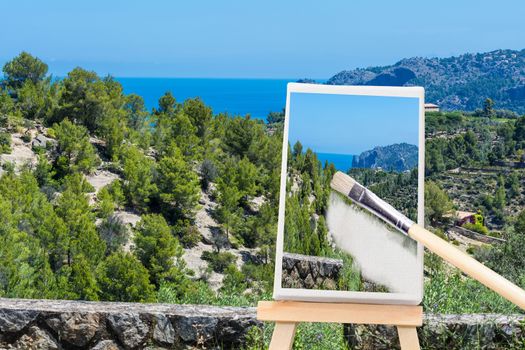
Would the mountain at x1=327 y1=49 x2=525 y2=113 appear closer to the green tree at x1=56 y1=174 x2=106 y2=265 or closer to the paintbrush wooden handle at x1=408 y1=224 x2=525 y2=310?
the green tree at x1=56 y1=174 x2=106 y2=265

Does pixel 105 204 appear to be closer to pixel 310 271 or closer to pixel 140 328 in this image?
pixel 140 328

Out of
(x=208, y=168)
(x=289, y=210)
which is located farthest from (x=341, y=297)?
(x=208, y=168)

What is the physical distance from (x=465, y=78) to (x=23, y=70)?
53.9m

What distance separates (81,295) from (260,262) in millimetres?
9710

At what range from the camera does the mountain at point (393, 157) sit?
84.4 inches

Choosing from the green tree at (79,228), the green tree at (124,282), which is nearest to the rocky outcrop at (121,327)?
the green tree at (124,282)

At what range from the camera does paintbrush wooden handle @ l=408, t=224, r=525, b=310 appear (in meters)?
1.73

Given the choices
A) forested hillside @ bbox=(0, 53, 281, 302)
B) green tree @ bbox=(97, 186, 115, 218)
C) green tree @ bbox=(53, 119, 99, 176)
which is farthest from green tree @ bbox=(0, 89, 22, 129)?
green tree @ bbox=(97, 186, 115, 218)

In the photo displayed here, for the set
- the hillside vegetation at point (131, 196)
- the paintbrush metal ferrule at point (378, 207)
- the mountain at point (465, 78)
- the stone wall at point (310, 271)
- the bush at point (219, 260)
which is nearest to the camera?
the paintbrush metal ferrule at point (378, 207)

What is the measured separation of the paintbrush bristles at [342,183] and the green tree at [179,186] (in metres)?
25.4

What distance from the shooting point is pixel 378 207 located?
2.03 m

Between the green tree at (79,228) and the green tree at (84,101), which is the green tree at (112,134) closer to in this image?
the green tree at (84,101)

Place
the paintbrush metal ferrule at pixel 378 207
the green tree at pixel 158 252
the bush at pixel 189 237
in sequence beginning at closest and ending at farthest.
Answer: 1. the paintbrush metal ferrule at pixel 378 207
2. the green tree at pixel 158 252
3. the bush at pixel 189 237

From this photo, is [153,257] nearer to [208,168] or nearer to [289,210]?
[208,168]
